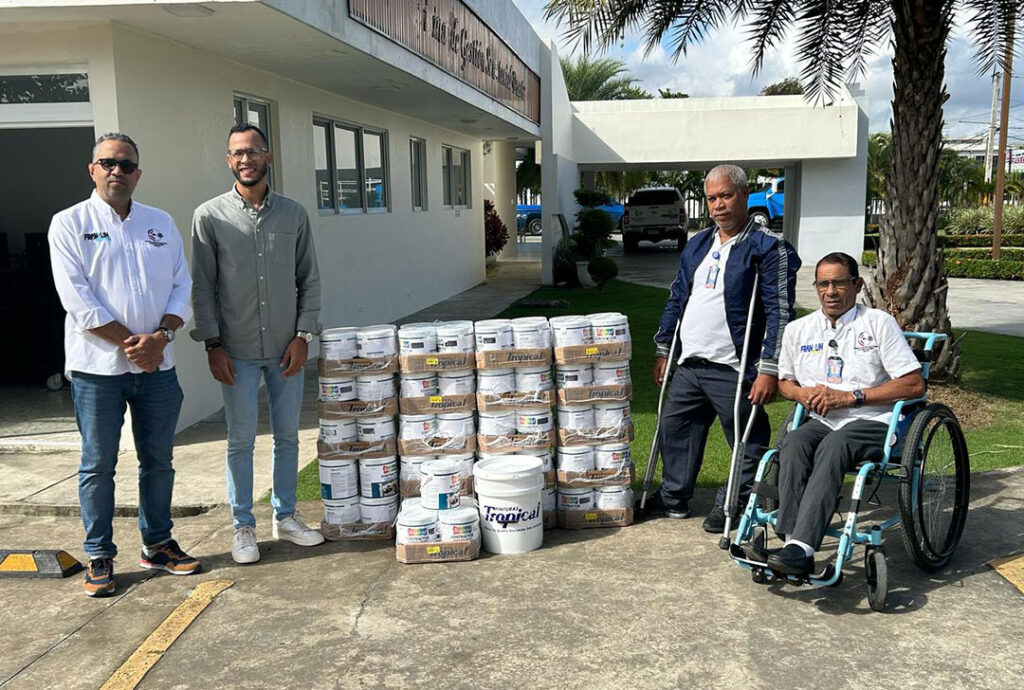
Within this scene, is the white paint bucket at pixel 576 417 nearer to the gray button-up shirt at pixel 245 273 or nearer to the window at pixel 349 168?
the gray button-up shirt at pixel 245 273

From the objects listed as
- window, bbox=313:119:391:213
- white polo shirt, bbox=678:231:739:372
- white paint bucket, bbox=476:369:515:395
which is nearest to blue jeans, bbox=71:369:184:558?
white paint bucket, bbox=476:369:515:395

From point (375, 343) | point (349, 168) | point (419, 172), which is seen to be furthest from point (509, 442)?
point (419, 172)

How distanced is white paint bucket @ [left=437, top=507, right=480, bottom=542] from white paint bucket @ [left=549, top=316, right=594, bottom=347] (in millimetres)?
1092

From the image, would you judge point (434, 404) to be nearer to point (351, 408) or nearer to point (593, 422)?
point (351, 408)

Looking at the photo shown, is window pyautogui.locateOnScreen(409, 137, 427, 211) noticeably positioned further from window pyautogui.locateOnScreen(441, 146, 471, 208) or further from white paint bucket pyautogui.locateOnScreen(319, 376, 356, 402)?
white paint bucket pyautogui.locateOnScreen(319, 376, 356, 402)

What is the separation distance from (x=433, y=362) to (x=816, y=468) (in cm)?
209

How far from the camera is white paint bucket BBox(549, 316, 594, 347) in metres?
5.07

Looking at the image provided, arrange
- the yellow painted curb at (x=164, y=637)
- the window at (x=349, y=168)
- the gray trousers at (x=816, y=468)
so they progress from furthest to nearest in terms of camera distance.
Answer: the window at (x=349, y=168) < the gray trousers at (x=816, y=468) < the yellow painted curb at (x=164, y=637)

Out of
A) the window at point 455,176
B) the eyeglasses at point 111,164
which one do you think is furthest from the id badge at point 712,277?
the window at point 455,176

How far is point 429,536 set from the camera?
185 inches

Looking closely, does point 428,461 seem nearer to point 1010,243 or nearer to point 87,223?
point 87,223

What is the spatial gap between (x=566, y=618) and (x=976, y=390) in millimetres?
6222

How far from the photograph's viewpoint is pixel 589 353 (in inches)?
201

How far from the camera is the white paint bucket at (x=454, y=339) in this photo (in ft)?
16.5
